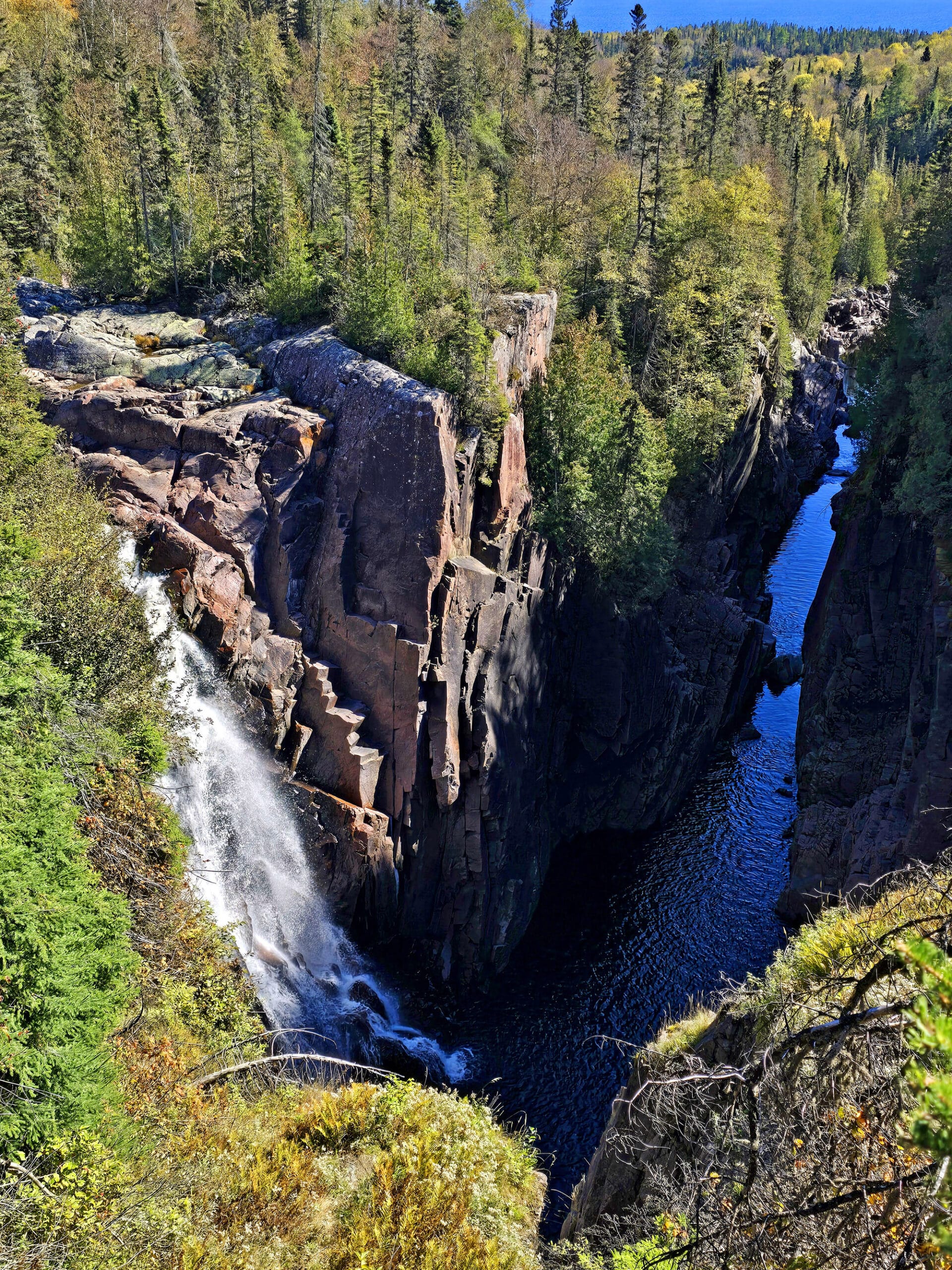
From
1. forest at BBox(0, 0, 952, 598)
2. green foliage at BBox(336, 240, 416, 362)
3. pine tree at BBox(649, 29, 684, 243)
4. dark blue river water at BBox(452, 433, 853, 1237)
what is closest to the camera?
dark blue river water at BBox(452, 433, 853, 1237)

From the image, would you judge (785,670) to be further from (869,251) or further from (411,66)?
(869,251)

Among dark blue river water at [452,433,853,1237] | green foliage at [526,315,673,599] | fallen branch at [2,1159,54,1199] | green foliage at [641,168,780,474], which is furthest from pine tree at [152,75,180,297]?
fallen branch at [2,1159,54,1199]

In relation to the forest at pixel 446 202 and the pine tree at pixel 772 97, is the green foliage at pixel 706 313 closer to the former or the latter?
the forest at pixel 446 202

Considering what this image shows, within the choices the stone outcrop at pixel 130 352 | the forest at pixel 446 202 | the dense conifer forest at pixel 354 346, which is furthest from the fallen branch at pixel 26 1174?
the stone outcrop at pixel 130 352

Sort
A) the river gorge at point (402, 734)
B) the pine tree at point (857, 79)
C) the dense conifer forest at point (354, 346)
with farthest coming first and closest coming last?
the pine tree at point (857, 79) → the river gorge at point (402, 734) → the dense conifer forest at point (354, 346)

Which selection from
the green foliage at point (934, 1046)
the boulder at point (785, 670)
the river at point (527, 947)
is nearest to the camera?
the green foliage at point (934, 1046)

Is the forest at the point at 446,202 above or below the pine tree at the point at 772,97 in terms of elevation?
below

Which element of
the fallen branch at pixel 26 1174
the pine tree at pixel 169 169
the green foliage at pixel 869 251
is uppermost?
the green foliage at pixel 869 251

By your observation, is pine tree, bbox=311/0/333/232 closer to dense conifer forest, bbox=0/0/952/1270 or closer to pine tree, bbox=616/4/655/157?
dense conifer forest, bbox=0/0/952/1270
